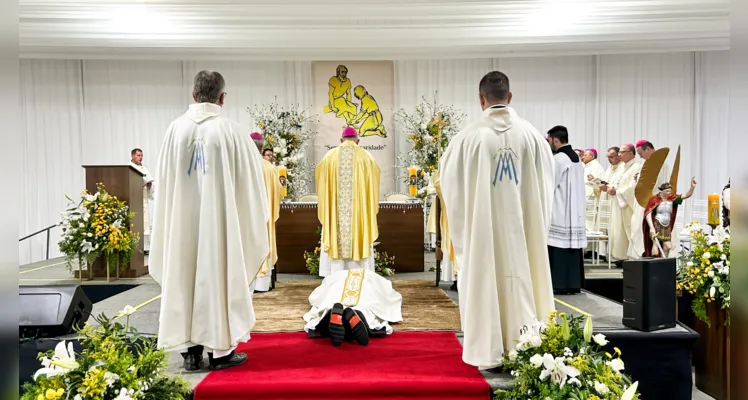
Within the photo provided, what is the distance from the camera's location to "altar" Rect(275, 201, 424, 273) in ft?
Answer: 27.5

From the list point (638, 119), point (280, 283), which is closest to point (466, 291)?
point (280, 283)

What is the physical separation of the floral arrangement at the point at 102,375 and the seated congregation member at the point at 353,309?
5.07 ft

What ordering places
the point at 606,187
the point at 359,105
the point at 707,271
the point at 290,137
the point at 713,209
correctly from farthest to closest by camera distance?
the point at 359,105 < the point at 290,137 < the point at 606,187 < the point at 713,209 < the point at 707,271

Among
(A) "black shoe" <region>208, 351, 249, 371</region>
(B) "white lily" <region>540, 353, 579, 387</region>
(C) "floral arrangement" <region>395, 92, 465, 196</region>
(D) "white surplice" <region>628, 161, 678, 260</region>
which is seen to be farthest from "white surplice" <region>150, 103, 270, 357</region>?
(C) "floral arrangement" <region>395, 92, 465, 196</region>

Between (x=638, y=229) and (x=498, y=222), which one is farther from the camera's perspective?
(x=638, y=229)

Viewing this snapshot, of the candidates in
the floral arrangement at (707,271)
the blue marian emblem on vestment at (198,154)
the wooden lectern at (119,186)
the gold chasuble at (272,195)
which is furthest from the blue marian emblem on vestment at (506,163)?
the wooden lectern at (119,186)

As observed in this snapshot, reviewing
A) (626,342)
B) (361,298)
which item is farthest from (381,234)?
(626,342)

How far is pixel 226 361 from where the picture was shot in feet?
13.1

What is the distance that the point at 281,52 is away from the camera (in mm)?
11375

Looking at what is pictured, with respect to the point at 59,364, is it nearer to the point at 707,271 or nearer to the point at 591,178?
the point at 707,271

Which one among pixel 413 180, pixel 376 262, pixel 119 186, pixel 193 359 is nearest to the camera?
pixel 193 359

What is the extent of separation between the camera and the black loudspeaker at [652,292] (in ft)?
14.1

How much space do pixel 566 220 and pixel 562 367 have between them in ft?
12.1

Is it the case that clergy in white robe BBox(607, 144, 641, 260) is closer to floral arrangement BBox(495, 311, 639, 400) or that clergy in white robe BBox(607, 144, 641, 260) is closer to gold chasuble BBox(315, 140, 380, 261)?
gold chasuble BBox(315, 140, 380, 261)
